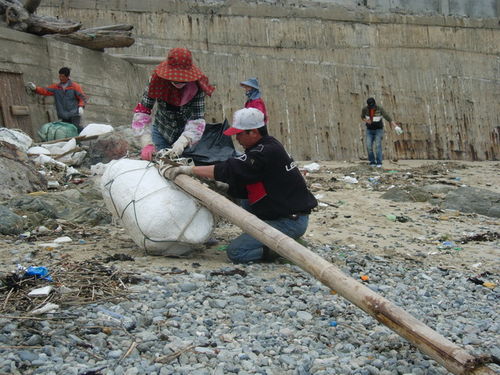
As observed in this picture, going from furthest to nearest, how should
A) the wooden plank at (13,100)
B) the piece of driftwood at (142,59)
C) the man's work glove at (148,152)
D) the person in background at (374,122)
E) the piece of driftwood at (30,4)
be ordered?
1. the piece of driftwood at (142,59)
2. the person in background at (374,122)
3. the piece of driftwood at (30,4)
4. the wooden plank at (13,100)
5. the man's work glove at (148,152)

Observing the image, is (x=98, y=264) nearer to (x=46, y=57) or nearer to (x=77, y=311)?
(x=77, y=311)

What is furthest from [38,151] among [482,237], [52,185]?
[482,237]

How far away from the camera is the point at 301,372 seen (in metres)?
2.75

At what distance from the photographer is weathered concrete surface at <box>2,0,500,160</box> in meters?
12.6

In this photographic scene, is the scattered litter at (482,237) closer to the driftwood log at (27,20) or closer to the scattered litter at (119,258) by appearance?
the scattered litter at (119,258)

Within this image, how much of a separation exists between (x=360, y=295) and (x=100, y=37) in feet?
30.6

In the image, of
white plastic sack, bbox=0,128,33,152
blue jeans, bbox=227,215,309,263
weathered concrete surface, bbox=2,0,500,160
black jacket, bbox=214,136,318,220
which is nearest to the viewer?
black jacket, bbox=214,136,318,220

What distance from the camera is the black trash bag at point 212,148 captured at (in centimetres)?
498

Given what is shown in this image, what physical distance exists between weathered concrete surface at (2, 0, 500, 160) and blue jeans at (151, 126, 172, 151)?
6.27 m

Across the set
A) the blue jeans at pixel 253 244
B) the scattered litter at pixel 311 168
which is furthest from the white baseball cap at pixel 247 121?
the scattered litter at pixel 311 168

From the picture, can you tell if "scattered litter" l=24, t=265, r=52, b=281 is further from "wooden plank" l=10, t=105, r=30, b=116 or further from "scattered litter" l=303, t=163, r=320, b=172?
"scattered litter" l=303, t=163, r=320, b=172

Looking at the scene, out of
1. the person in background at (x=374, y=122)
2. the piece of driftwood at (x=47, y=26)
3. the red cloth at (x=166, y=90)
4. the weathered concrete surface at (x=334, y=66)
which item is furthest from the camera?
the weathered concrete surface at (x=334, y=66)

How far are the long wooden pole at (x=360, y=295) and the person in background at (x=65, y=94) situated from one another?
254 inches

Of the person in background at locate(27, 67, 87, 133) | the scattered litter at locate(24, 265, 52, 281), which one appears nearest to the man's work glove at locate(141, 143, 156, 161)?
the scattered litter at locate(24, 265, 52, 281)
